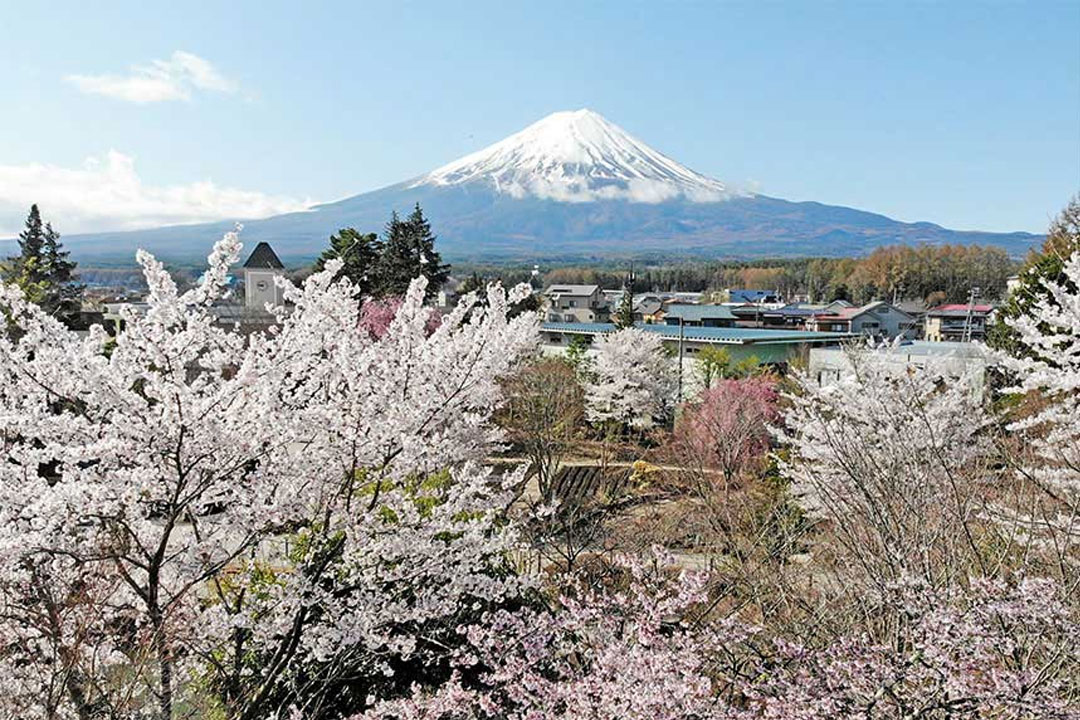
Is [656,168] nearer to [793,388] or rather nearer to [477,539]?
[793,388]

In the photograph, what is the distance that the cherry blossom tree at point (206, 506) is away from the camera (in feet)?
10.5

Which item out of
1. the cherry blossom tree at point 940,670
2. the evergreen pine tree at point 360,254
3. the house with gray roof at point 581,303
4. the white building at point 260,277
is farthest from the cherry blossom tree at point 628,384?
the house with gray roof at point 581,303

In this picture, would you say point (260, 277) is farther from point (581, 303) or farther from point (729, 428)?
point (581, 303)

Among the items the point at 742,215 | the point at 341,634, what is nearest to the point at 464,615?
the point at 341,634

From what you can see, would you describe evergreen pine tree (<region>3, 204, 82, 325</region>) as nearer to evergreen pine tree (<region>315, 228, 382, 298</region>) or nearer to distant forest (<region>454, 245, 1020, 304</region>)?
evergreen pine tree (<region>315, 228, 382, 298</region>)

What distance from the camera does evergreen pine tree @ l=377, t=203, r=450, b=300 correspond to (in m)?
24.9

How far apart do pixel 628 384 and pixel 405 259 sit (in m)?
10.2

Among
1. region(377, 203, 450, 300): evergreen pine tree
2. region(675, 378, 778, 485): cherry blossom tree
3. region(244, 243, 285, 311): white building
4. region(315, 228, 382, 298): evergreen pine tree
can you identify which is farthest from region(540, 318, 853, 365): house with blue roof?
region(244, 243, 285, 311): white building

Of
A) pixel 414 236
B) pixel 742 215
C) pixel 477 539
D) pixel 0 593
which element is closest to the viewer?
pixel 0 593

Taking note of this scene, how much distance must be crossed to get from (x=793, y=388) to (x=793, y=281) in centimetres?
6262

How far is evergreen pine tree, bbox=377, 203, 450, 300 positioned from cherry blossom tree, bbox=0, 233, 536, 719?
20.3 metres

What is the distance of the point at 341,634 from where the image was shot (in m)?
3.59

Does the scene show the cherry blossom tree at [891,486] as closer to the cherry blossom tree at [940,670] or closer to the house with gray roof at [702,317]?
the cherry blossom tree at [940,670]

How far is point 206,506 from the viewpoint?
136 inches
